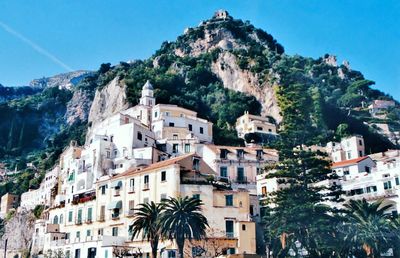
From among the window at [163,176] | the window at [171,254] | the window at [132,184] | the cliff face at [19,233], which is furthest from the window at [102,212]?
the cliff face at [19,233]

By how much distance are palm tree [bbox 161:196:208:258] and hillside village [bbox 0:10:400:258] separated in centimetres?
142

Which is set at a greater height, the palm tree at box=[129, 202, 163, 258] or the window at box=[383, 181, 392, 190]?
the window at box=[383, 181, 392, 190]

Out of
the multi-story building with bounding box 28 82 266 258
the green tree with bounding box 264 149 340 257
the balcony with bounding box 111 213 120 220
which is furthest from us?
the balcony with bounding box 111 213 120 220

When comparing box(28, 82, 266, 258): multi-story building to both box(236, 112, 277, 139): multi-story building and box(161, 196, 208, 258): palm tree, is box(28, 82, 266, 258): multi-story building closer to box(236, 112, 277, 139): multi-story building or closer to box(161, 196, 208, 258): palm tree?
box(161, 196, 208, 258): palm tree

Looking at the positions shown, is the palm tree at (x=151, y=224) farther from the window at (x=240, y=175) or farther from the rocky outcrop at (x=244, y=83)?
the rocky outcrop at (x=244, y=83)

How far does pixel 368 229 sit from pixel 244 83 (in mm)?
68363

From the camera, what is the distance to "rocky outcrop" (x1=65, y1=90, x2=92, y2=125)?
14850 cm

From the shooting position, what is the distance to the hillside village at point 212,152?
43.9 m

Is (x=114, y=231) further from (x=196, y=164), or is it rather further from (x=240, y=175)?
(x=240, y=175)

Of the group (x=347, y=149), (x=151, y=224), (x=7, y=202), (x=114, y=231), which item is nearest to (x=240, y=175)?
(x=114, y=231)

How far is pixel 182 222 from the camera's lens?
123 feet

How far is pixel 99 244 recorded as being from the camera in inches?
1777

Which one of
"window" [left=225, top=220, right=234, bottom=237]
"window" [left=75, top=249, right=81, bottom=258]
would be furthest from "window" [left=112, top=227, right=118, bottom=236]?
"window" [left=225, top=220, right=234, bottom=237]

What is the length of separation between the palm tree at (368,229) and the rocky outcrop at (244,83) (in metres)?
52.2
